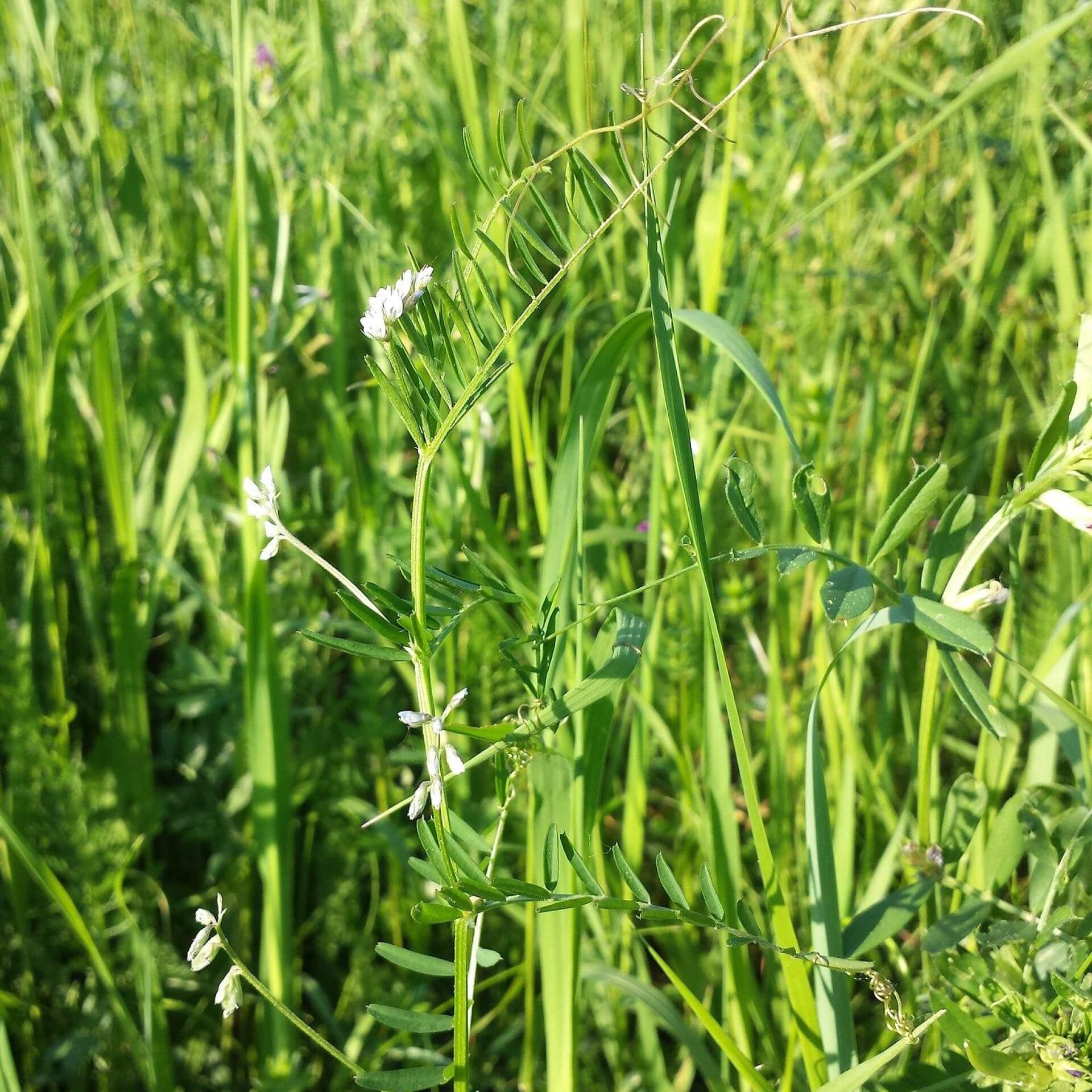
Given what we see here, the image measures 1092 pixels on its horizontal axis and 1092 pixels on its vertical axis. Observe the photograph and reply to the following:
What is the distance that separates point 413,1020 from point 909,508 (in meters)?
0.44

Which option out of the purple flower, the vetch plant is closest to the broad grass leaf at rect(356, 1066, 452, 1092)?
the vetch plant

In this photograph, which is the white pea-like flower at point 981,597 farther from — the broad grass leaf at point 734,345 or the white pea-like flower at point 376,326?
the white pea-like flower at point 376,326

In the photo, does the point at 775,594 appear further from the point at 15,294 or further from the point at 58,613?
the point at 15,294

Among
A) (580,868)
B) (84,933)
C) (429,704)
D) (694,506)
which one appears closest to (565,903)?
(580,868)

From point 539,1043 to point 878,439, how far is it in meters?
0.86

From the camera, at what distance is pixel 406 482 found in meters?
1.25

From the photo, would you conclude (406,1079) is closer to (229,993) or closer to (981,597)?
(229,993)

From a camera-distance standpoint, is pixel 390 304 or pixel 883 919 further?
pixel 883 919

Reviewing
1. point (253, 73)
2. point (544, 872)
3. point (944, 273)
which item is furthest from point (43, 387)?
point (944, 273)

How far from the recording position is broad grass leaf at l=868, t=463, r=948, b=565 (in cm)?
64

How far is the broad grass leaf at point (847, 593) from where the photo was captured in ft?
1.99

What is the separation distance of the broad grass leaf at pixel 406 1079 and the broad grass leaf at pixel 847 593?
1.13 ft

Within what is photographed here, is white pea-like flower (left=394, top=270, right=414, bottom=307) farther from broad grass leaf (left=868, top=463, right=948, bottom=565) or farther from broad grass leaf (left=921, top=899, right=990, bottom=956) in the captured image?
broad grass leaf (left=921, top=899, right=990, bottom=956)

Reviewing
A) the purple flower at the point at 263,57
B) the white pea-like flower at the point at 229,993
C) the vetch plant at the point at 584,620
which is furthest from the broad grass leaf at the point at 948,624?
the purple flower at the point at 263,57
